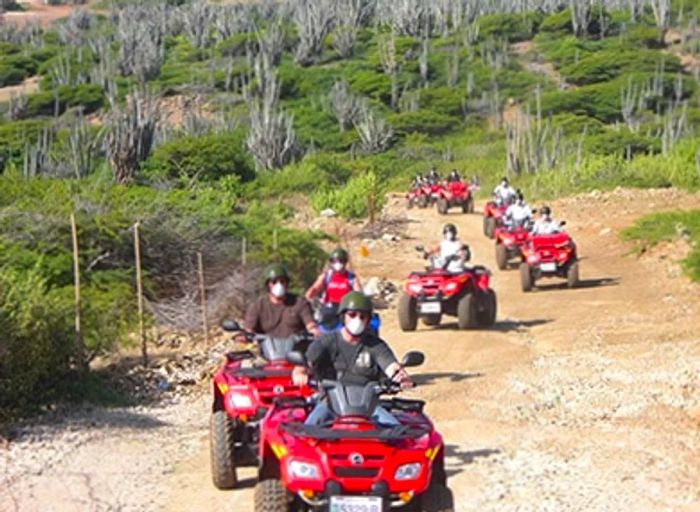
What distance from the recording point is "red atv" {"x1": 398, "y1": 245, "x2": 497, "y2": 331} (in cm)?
1554

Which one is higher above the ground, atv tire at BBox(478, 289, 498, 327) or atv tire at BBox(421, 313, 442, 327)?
atv tire at BBox(478, 289, 498, 327)

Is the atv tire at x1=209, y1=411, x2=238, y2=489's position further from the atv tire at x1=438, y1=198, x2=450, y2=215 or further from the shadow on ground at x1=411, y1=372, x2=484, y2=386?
the atv tire at x1=438, y1=198, x2=450, y2=215

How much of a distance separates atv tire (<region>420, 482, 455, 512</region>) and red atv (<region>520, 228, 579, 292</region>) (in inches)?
519

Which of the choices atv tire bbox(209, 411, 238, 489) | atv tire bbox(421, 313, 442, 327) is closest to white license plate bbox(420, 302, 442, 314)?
atv tire bbox(421, 313, 442, 327)

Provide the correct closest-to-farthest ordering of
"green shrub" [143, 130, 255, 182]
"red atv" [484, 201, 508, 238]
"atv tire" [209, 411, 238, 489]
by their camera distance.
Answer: "atv tire" [209, 411, 238, 489] → "red atv" [484, 201, 508, 238] → "green shrub" [143, 130, 255, 182]

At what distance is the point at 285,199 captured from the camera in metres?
37.0

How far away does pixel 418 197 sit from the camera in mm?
37719

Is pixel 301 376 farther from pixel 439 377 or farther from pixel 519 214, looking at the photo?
pixel 519 214

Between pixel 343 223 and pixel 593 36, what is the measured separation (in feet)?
159

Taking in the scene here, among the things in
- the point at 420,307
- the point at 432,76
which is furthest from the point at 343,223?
the point at 432,76

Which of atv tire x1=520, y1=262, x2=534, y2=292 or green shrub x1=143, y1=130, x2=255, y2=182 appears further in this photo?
green shrub x1=143, y1=130, x2=255, y2=182

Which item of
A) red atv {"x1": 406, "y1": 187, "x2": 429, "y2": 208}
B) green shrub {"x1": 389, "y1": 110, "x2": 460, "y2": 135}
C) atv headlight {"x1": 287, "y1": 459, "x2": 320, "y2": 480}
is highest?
atv headlight {"x1": 287, "y1": 459, "x2": 320, "y2": 480}

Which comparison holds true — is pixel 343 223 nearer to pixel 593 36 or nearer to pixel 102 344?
pixel 102 344

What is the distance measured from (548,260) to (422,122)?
4226 cm
